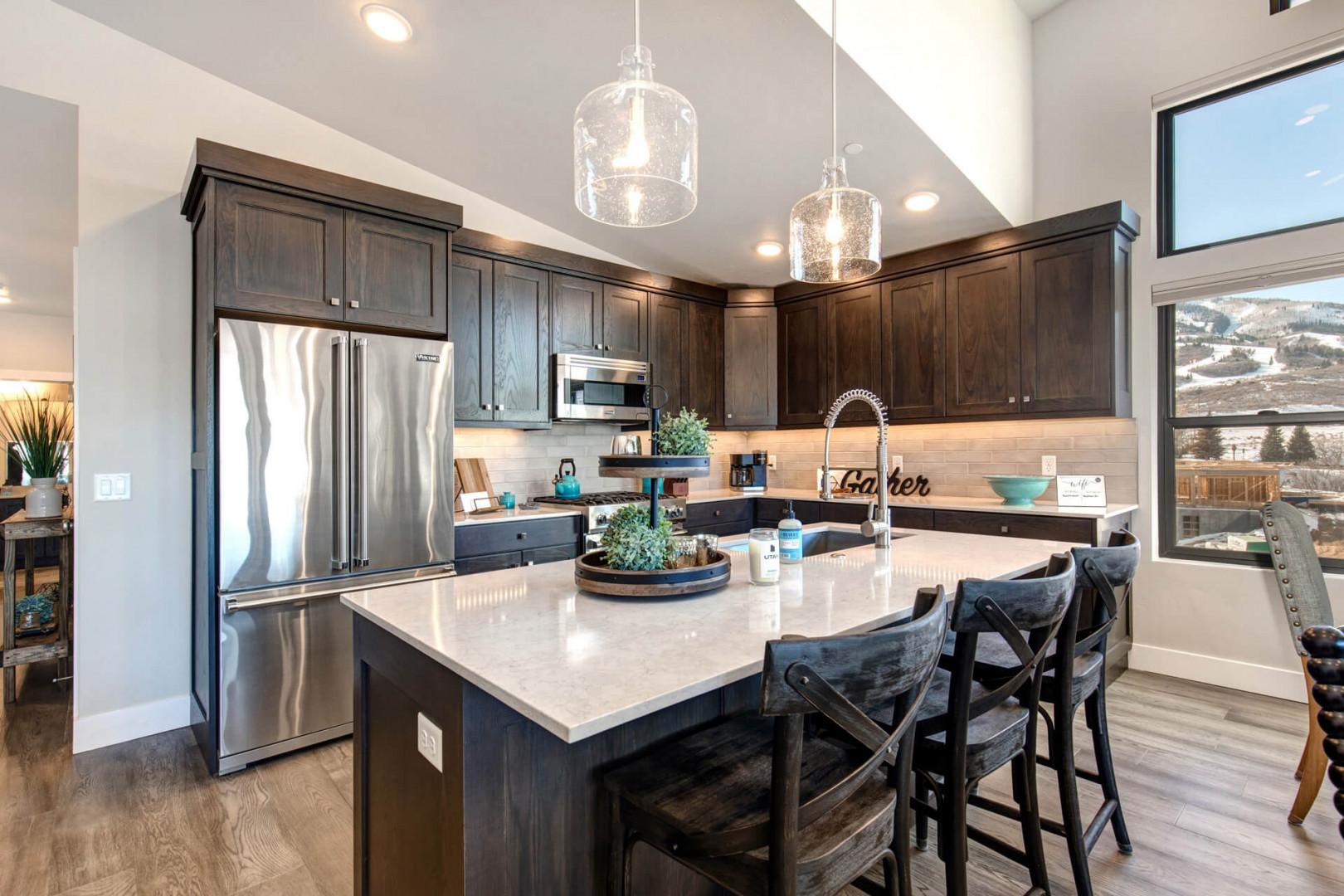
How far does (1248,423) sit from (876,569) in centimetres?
281

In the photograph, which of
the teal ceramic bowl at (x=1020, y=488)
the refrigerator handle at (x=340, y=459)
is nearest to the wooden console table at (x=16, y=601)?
the refrigerator handle at (x=340, y=459)

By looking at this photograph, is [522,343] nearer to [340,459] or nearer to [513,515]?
[513,515]

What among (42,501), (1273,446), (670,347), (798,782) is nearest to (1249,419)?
(1273,446)

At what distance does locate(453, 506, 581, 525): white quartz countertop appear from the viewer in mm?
3283

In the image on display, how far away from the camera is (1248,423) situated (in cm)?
334

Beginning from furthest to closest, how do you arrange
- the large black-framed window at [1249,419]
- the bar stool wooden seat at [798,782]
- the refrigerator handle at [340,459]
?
the large black-framed window at [1249,419], the refrigerator handle at [340,459], the bar stool wooden seat at [798,782]

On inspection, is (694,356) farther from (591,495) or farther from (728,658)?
(728,658)

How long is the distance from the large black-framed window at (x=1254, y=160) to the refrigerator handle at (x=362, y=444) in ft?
14.0

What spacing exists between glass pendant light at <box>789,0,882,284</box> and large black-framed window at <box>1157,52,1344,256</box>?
99.0 inches

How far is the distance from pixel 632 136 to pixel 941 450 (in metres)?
3.57

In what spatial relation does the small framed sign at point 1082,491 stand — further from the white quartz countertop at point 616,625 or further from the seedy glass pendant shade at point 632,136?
A: the seedy glass pendant shade at point 632,136

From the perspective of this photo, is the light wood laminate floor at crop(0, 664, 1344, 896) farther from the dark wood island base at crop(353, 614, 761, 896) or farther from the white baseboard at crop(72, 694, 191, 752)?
the dark wood island base at crop(353, 614, 761, 896)

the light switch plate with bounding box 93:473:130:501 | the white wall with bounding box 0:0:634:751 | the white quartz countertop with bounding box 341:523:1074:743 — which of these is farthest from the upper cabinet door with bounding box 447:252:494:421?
the white quartz countertop with bounding box 341:523:1074:743

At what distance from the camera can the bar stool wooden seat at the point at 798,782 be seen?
3.01 ft
